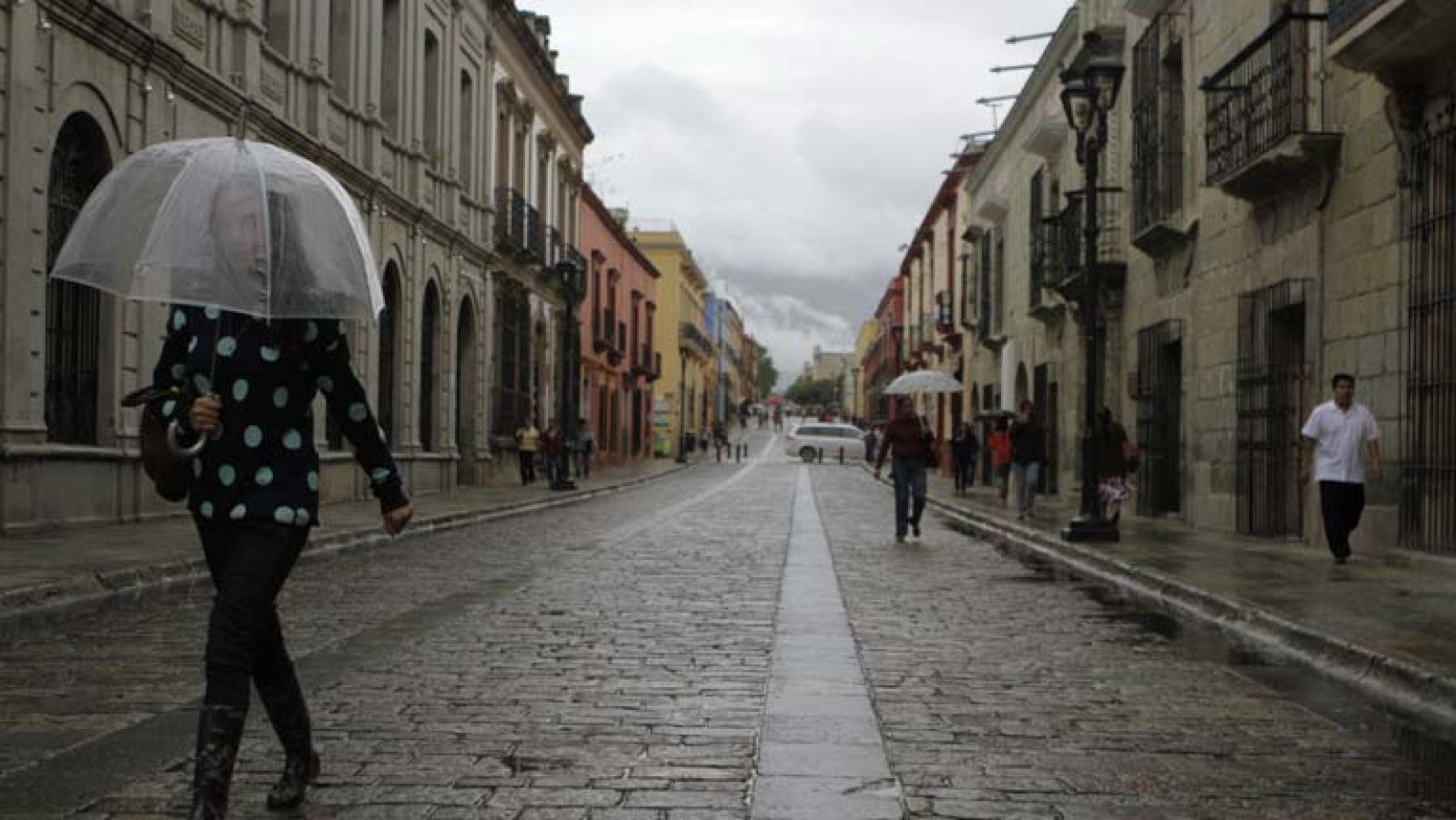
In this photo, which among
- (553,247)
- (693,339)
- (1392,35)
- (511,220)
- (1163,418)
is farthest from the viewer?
(693,339)

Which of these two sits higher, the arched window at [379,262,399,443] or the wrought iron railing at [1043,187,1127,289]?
the wrought iron railing at [1043,187,1127,289]

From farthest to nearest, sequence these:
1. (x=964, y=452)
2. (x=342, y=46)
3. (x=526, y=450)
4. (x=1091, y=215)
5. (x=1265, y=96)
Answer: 1. (x=526, y=450)
2. (x=964, y=452)
3. (x=342, y=46)
4. (x=1091, y=215)
5. (x=1265, y=96)

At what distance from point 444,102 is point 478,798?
25.0 metres

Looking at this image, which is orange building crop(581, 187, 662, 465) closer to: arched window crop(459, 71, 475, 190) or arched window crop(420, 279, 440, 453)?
arched window crop(459, 71, 475, 190)

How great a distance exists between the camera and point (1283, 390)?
1505cm

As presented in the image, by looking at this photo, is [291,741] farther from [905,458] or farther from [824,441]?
[824,441]

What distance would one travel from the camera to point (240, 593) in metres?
3.79

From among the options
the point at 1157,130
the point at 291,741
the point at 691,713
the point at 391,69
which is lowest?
the point at 691,713

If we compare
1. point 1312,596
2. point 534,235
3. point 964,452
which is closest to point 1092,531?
point 1312,596

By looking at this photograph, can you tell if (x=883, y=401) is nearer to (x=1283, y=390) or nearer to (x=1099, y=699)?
(x=1283, y=390)

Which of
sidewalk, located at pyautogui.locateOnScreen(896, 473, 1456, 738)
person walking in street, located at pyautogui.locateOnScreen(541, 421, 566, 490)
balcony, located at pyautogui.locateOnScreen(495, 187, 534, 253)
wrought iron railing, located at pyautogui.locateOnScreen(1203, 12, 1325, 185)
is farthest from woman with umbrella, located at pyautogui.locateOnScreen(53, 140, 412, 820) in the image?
balcony, located at pyautogui.locateOnScreen(495, 187, 534, 253)

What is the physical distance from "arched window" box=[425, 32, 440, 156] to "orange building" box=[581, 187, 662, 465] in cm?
1816

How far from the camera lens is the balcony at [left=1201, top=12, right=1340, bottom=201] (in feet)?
44.3

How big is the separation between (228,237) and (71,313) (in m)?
11.5
